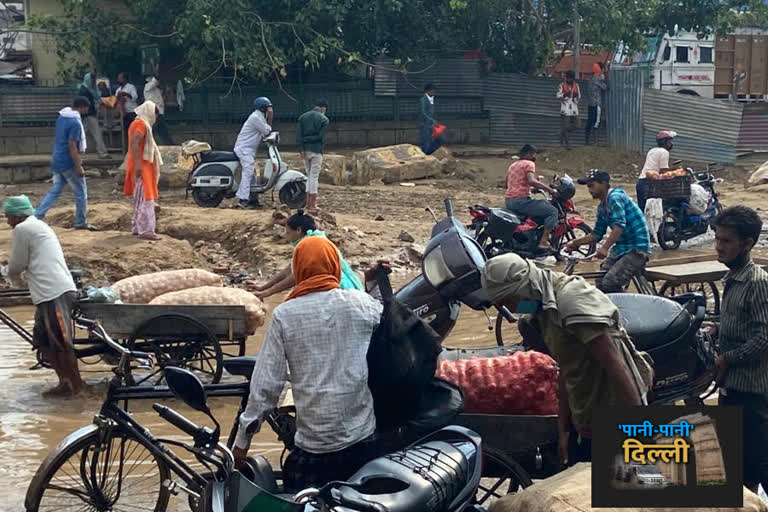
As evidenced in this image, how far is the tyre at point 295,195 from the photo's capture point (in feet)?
50.8

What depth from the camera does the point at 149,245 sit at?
12.3 metres

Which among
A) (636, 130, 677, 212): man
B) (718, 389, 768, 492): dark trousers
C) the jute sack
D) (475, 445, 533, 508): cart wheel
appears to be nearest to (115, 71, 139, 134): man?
(636, 130, 677, 212): man

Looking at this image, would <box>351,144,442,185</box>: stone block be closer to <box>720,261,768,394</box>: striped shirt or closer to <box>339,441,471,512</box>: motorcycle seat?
<box>720,261,768,394</box>: striped shirt

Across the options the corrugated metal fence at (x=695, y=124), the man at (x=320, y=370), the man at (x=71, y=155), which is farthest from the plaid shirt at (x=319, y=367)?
the corrugated metal fence at (x=695, y=124)

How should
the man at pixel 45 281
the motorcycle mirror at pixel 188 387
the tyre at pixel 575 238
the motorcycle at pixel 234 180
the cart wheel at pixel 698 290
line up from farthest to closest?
the motorcycle at pixel 234 180
the tyre at pixel 575 238
the cart wheel at pixel 698 290
the man at pixel 45 281
the motorcycle mirror at pixel 188 387

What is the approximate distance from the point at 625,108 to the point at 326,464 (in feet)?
62.8

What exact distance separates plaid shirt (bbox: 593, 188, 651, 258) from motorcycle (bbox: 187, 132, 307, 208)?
7.50 m

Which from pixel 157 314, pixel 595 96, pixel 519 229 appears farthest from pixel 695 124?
pixel 157 314

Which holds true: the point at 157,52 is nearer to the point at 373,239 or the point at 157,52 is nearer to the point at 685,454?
the point at 373,239

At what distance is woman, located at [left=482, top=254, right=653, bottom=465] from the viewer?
4363 mm

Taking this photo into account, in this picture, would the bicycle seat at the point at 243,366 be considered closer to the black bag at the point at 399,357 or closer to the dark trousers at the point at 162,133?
the black bag at the point at 399,357

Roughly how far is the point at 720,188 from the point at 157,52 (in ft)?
37.4

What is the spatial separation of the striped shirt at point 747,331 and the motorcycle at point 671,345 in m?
0.39

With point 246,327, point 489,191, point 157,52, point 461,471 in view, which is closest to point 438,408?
point 461,471
